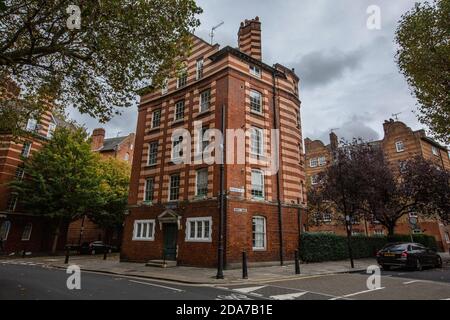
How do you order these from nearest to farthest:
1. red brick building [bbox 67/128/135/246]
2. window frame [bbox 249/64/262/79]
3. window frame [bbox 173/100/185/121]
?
window frame [bbox 249/64/262/79]
window frame [bbox 173/100/185/121]
red brick building [bbox 67/128/135/246]

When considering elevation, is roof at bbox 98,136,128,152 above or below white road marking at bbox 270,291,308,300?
above

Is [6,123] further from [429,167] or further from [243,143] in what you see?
[429,167]

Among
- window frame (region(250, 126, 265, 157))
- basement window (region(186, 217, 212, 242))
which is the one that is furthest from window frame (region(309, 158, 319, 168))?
basement window (region(186, 217, 212, 242))

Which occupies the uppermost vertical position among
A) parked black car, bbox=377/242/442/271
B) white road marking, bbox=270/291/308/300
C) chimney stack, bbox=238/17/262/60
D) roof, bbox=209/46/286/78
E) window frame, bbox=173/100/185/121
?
chimney stack, bbox=238/17/262/60

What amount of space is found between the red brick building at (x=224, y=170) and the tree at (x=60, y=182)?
381 inches

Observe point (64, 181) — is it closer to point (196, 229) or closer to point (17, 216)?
point (17, 216)

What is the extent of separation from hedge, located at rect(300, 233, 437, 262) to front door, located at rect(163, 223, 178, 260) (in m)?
8.49

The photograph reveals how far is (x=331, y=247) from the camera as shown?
21688mm

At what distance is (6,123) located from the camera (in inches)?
550

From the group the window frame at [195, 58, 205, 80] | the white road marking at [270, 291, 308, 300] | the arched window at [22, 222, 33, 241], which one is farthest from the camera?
the arched window at [22, 222, 33, 241]

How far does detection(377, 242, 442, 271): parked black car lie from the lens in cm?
1594

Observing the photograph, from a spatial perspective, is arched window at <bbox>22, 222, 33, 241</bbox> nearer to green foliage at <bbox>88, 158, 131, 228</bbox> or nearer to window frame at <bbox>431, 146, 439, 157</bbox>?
green foliage at <bbox>88, 158, 131, 228</bbox>

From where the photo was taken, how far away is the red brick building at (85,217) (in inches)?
1591

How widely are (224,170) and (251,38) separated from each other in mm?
11597
